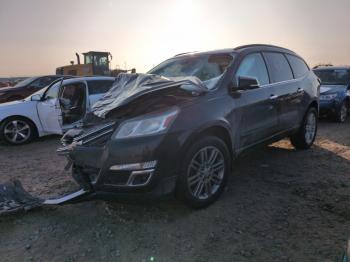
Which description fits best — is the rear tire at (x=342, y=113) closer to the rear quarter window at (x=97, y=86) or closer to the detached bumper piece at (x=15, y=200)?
the rear quarter window at (x=97, y=86)

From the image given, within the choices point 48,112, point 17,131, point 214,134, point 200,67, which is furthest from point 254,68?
point 17,131

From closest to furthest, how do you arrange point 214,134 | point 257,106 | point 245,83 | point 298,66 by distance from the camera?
point 214,134 < point 245,83 < point 257,106 < point 298,66

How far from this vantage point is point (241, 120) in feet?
14.4

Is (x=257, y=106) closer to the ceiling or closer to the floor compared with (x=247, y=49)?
closer to the floor

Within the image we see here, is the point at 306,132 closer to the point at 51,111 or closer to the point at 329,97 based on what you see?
the point at 329,97

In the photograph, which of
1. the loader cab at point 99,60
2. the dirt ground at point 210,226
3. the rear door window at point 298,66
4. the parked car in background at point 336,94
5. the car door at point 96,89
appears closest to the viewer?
the dirt ground at point 210,226

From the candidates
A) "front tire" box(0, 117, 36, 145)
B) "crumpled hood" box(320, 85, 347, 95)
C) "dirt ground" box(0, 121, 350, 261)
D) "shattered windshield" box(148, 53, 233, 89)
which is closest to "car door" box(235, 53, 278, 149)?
"shattered windshield" box(148, 53, 233, 89)

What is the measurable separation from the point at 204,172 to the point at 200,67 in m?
1.58

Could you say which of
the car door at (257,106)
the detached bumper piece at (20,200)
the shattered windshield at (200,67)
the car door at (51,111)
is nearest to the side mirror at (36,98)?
the car door at (51,111)

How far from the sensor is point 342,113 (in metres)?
9.96

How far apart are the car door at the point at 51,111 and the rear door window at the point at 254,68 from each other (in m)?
4.48

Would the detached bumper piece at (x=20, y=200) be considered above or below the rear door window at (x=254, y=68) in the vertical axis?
below

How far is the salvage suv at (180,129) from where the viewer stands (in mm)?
3441

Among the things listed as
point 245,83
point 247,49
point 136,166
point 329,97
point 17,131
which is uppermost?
point 247,49
